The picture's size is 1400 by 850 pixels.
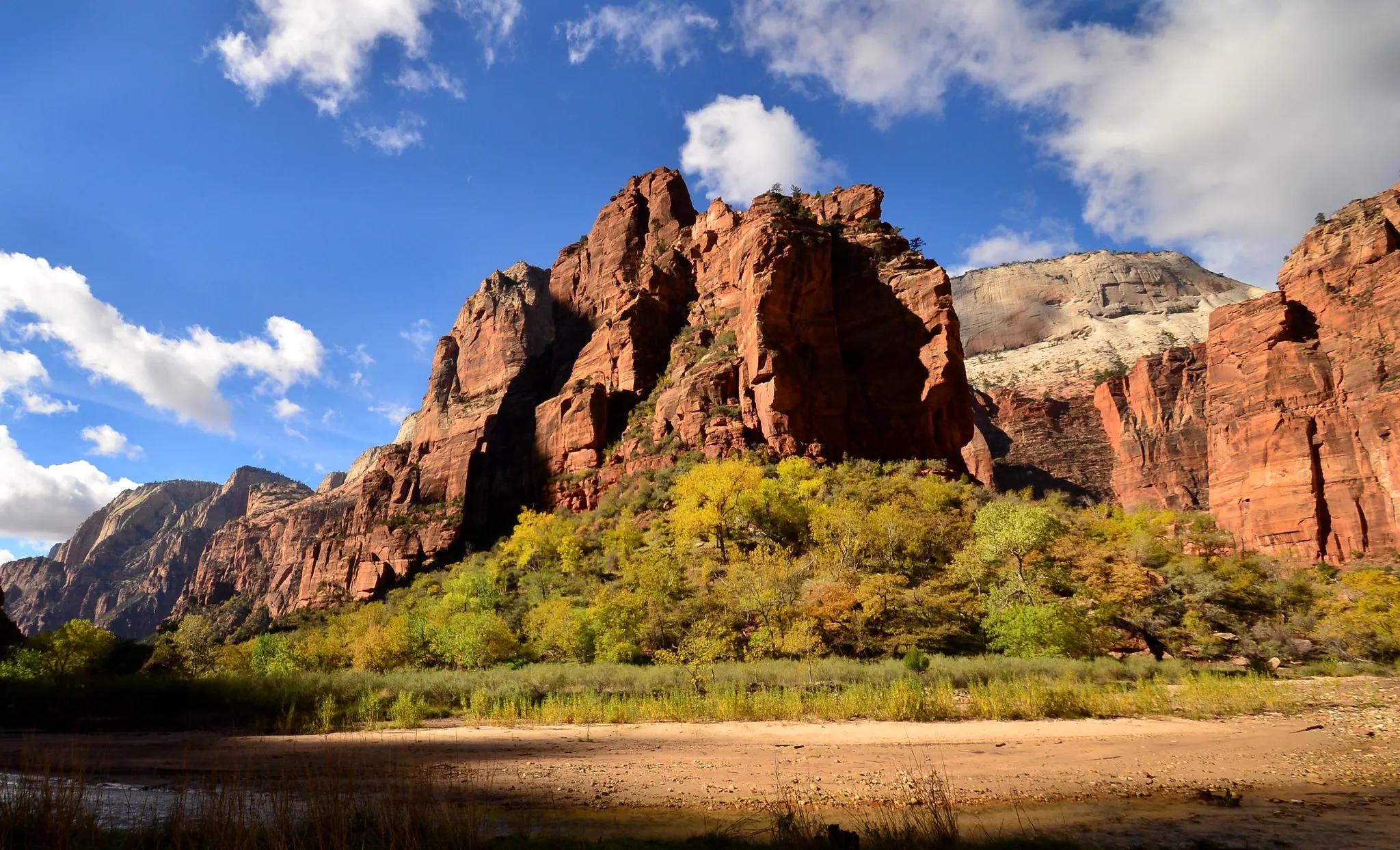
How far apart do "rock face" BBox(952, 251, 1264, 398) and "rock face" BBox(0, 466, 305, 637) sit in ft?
641

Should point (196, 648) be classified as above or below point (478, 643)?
below

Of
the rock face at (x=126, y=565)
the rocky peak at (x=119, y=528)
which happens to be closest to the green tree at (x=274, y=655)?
the rock face at (x=126, y=565)

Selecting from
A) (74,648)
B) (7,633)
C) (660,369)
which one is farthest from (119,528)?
(660,369)

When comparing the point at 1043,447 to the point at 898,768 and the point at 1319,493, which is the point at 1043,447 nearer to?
the point at 1319,493

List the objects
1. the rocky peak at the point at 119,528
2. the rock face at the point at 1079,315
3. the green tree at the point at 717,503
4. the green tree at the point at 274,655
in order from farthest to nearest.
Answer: the rocky peak at the point at 119,528 < the rock face at the point at 1079,315 < the green tree at the point at 717,503 < the green tree at the point at 274,655

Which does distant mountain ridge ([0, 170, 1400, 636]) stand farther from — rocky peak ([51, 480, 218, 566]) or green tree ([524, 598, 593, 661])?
rocky peak ([51, 480, 218, 566])

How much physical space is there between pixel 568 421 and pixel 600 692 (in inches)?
1784

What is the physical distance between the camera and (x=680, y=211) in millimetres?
85188

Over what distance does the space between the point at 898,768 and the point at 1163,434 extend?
363 ft

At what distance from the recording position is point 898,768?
35.0ft

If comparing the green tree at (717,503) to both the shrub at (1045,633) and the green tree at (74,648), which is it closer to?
the shrub at (1045,633)

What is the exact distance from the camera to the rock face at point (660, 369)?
51594 millimetres

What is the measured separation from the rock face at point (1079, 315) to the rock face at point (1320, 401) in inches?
2184

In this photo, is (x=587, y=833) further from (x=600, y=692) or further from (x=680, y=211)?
(x=680, y=211)
